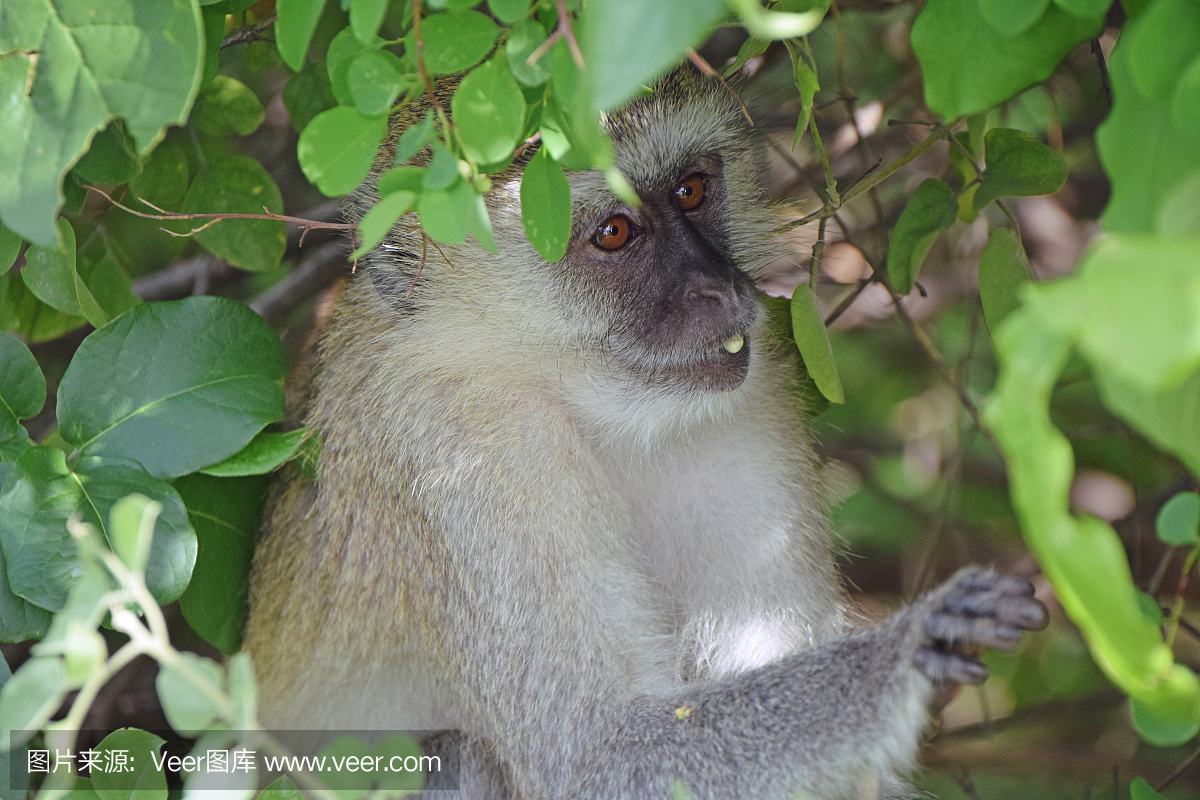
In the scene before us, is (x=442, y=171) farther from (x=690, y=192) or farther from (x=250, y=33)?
(x=250, y=33)

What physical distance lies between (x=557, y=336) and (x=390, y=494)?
60 cm

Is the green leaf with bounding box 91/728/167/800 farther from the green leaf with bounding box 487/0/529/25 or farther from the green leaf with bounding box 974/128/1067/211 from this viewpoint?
the green leaf with bounding box 974/128/1067/211

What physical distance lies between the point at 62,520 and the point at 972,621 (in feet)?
6.12

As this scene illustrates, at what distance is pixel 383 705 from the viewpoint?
Result: 2.88 m

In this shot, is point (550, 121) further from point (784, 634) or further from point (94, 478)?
point (784, 634)

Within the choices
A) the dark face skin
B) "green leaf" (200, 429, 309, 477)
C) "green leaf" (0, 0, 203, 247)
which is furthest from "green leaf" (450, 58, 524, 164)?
"green leaf" (200, 429, 309, 477)

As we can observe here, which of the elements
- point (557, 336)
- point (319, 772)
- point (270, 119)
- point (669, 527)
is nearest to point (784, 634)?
point (669, 527)

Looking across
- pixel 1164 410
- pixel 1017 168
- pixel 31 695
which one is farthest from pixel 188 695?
pixel 1017 168

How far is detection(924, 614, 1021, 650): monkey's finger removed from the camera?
1884 millimetres

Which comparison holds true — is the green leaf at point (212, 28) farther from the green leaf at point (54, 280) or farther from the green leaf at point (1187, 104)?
the green leaf at point (1187, 104)

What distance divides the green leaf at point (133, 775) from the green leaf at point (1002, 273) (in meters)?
2.07

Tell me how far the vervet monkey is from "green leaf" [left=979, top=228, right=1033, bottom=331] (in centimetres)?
55

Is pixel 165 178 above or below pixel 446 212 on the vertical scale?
below

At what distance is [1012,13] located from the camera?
1577mm
